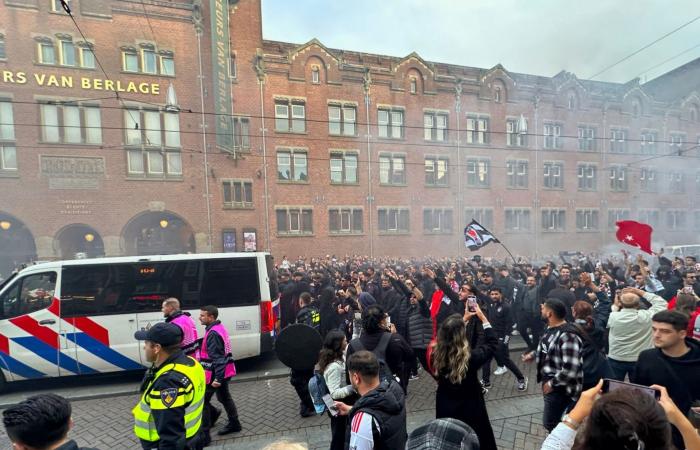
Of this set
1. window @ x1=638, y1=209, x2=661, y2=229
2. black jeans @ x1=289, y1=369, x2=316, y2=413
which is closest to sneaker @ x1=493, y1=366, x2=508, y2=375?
black jeans @ x1=289, y1=369, x2=316, y2=413

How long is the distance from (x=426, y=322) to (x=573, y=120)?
29.3 m

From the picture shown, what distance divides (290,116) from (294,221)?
685cm

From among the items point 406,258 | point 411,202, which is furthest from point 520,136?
point 406,258

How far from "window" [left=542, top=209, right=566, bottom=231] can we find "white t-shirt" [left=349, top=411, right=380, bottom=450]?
28205mm

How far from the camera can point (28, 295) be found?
5.63 metres

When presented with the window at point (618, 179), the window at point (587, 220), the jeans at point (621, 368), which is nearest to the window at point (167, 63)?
the jeans at point (621, 368)

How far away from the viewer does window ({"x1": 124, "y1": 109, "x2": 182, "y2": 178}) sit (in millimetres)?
18422

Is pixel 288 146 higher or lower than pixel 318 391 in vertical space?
higher

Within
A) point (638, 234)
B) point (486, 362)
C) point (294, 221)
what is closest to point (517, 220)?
point (294, 221)

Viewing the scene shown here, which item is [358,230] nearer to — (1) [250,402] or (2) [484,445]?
(1) [250,402]

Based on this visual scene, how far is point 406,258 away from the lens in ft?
74.7

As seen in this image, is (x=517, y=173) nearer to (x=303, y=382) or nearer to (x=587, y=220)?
(x=587, y=220)

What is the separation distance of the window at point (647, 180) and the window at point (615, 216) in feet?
8.39

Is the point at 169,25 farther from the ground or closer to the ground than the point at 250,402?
farther from the ground
